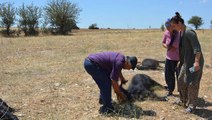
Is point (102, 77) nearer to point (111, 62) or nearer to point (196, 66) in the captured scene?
point (111, 62)

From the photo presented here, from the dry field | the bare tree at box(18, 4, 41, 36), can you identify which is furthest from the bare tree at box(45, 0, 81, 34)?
the dry field

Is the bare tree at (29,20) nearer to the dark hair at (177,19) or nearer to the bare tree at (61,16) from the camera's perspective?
the bare tree at (61,16)

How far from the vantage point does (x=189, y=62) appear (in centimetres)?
726

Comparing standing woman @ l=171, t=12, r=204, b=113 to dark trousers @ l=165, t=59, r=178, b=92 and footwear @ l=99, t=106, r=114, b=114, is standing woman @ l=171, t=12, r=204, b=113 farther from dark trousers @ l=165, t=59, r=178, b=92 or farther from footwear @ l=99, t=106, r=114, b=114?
footwear @ l=99, t=106, r=114, b=114

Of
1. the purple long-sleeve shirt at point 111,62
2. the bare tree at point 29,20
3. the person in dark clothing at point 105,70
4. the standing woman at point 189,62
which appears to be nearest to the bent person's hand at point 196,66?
the standing woman at point 189,62

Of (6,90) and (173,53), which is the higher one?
(173,53)

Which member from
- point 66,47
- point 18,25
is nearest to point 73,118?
point 66,47

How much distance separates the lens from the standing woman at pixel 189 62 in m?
7.03

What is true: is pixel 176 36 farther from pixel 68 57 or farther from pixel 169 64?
pixel 68 57

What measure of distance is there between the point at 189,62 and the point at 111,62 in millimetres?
1420

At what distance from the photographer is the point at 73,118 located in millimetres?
7199

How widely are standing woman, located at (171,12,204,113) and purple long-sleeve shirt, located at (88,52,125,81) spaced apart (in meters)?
1.18

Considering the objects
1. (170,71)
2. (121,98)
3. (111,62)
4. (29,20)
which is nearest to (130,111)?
(121,98)

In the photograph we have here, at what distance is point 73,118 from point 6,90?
2.95 meters
